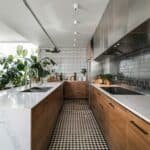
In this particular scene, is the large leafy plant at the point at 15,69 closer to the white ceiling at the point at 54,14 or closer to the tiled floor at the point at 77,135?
the white ceiling at the point at 54,14

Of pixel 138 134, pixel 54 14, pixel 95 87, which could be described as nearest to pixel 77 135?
pixel 95 87

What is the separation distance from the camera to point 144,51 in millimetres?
2518

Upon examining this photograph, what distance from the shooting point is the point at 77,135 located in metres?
3.18

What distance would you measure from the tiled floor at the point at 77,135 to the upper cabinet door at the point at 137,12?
6.18 ft

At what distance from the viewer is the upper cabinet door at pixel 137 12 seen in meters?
1.43

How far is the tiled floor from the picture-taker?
8.82 feet

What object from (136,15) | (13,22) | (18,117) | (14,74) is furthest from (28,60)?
(136,15)

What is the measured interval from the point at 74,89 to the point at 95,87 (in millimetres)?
3581

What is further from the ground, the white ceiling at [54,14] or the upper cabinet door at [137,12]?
the white ceiling at [54,14]

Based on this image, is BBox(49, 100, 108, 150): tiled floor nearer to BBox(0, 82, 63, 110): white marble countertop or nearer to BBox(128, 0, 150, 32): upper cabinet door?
BBox(0, 82, 63, 110): white marble countertop

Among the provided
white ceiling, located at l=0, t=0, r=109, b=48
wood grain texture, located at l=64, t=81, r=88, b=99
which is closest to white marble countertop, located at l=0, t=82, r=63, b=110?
white ceiling, located at l=0, t=0, r=109, b=48

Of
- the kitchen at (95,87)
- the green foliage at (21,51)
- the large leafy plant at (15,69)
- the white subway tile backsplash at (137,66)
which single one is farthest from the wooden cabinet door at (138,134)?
the green foliage at (21,51)

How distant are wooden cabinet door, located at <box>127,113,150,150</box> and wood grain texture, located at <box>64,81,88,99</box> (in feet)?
19.7

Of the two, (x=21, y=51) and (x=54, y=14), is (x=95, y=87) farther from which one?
(x=21, y=51)
